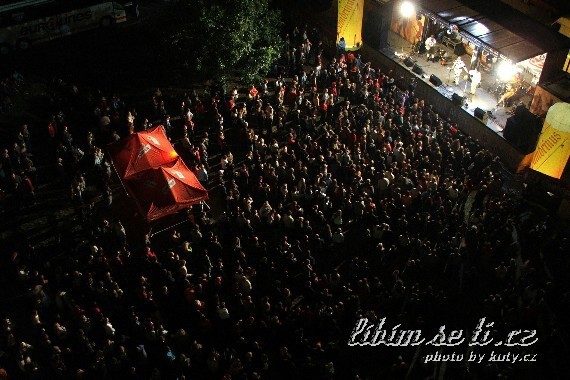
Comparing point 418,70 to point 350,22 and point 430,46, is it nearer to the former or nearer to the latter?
point 430,46

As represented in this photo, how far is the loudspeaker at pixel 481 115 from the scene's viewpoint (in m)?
23.3

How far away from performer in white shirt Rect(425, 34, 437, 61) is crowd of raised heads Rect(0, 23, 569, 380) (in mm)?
5103

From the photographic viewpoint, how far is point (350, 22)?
25562 millimetres

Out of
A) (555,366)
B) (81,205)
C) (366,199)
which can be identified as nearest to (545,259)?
(555,366)

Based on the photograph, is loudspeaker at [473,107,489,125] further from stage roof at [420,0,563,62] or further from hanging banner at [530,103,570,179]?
hanging banner at [530,103,570,179]

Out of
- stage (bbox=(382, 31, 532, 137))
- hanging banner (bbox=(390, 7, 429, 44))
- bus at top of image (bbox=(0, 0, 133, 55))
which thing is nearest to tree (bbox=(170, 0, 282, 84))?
stage (bbox=(382, 31, 532, 137))

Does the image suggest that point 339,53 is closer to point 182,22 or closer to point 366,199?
point 182,22

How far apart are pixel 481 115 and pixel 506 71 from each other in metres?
2.92

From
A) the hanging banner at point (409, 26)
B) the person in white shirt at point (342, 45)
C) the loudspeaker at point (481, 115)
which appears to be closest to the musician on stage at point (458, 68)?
the loudspeaker at point (481, 115)

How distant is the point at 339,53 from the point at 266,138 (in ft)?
23.4

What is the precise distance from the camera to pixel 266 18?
78.2 feet

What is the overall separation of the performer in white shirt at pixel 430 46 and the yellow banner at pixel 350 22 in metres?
3.42

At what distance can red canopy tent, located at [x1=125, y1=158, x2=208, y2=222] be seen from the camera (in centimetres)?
1748

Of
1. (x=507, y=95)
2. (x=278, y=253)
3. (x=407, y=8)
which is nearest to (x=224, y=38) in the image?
(x=407, y=8)
